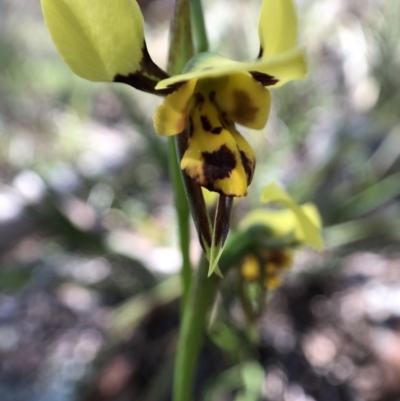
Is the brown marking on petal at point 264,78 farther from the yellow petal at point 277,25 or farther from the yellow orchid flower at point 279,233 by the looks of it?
the yellow orchid flower at point 279,233

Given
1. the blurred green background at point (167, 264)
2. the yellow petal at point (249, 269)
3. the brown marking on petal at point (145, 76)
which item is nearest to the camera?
the brown marking on petal at point (145, 76)

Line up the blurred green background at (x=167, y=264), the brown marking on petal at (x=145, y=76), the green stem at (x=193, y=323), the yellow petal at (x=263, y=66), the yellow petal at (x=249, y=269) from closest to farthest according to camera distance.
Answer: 1. the yellow petal at (x=263, y=66)
2. the brown marking on petal at (x=145, y=76)
3. the green stem at (x=193, y=323)
4. the yellow petal at (x=249, y=269)
5. the blurred green background at (x=167, y=264)

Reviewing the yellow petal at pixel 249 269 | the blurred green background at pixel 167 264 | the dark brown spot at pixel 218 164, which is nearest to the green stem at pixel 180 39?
the dark brown spot at pixel 218 164

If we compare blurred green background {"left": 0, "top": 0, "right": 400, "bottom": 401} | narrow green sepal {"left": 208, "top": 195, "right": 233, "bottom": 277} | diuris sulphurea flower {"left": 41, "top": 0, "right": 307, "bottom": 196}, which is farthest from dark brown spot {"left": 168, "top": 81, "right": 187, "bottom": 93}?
blurred green background {"left": 0, "top": 0, "right": 400, "bottom": 401}

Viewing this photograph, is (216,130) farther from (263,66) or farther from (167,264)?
(167,264)

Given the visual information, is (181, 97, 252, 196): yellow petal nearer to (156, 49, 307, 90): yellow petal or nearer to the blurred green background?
(156, 49, 307, 90): yellow petal

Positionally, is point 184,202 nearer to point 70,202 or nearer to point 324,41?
point 70,202

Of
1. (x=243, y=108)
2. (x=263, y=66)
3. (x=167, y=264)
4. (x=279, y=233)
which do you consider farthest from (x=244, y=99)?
(x=167, y=264)
